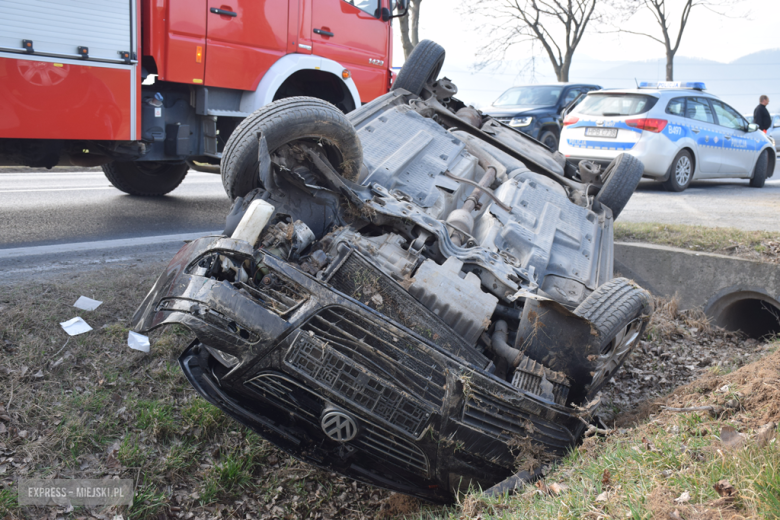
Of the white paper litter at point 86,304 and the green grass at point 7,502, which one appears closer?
the green grass at point 7,502

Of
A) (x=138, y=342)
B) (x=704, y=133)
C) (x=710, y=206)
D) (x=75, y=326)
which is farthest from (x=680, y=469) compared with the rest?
(x=704, y=133)

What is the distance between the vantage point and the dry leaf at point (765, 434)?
6.53 feet

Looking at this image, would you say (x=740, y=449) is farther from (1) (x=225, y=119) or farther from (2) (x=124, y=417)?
(1) (x=225, y=119)

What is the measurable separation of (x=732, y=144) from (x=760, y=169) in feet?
3.69

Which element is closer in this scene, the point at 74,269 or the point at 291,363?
the point at 291,363

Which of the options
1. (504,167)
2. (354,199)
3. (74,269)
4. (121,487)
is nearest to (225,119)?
(74,269)

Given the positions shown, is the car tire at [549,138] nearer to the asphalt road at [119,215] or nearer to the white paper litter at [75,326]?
the asphalt road at [119,215]

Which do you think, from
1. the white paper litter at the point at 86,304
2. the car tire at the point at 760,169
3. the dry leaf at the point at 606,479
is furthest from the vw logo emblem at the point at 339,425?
the car tire at the point at 760,169

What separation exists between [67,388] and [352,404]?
1.98 metres

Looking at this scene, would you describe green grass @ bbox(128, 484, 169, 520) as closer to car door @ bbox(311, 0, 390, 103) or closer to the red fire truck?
the red fire truck

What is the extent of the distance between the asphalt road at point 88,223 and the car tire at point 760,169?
9804 millimetres

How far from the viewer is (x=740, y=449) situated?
Answer: 195 centimetres

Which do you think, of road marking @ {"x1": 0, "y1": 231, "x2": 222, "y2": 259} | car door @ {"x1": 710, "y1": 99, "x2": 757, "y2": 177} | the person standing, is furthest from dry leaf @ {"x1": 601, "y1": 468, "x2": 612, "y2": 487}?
the person standing

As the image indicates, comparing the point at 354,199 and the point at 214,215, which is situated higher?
the point at 354,199
